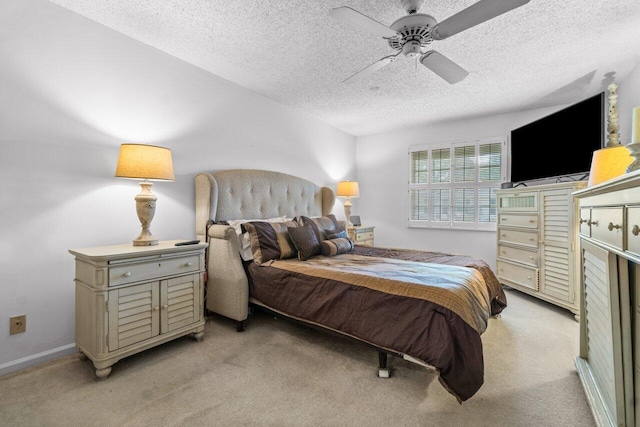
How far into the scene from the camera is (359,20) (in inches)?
68.3

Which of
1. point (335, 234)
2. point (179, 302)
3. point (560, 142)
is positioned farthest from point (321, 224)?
point (560, 142)

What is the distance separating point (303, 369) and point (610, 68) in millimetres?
4066

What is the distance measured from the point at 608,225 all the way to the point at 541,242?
240cm

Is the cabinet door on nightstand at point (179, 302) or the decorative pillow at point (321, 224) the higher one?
the decorative pillow at point (321, 224)

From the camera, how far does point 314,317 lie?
2158mm

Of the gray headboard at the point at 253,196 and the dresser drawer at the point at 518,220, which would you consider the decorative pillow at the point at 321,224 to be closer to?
the gray headboard at the point at 253,196

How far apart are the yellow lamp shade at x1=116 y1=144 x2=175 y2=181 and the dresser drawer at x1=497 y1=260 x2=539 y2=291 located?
3.92 m

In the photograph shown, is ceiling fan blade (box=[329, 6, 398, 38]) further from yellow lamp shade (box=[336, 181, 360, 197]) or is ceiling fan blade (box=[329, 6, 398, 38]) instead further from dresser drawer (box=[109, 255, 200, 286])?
yellow lamp shade (box=[336, 181, 360, 197])

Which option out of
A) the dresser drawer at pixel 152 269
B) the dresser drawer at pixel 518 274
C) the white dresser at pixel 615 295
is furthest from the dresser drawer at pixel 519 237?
the dresser drawer at pixel 152 269

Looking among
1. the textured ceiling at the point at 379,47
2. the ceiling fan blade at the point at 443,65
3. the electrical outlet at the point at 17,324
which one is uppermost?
the textured ceiling at the point at 379,47

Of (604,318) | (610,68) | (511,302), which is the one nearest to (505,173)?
(610,68)

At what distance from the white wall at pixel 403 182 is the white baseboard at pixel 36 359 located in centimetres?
445

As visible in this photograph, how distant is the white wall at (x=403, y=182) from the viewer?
439 cm

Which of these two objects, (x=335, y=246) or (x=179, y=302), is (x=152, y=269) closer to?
(x=179, y=302)
